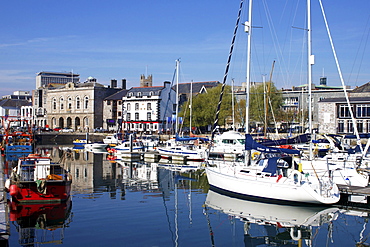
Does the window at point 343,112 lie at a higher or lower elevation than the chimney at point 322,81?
lower

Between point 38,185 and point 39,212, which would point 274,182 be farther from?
point 38,185

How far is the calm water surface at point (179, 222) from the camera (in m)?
18.4

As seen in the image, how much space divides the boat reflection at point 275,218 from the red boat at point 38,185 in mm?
8222

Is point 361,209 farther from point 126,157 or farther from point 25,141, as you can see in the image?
point 25,141

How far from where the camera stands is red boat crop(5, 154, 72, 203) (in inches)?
914

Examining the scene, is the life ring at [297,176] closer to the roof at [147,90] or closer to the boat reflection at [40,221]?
the boat reflection at [40,221]

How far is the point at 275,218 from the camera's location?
22.3 m

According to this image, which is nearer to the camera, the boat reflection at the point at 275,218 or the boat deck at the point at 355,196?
the boat reflection at the point at 275,218

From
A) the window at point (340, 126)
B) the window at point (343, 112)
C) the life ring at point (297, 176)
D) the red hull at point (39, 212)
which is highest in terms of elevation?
the window at point (343, 112)

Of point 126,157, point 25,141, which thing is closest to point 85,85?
point 25,141

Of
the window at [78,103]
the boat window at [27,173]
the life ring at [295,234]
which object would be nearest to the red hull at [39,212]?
the boat window at [27,173]

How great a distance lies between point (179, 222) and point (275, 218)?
4.88 m

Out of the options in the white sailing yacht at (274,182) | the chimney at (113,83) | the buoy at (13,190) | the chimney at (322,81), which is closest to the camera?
the buoy at (13,190)

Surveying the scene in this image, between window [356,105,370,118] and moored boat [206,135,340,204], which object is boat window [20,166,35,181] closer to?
moored boat [206,135,340,204]
